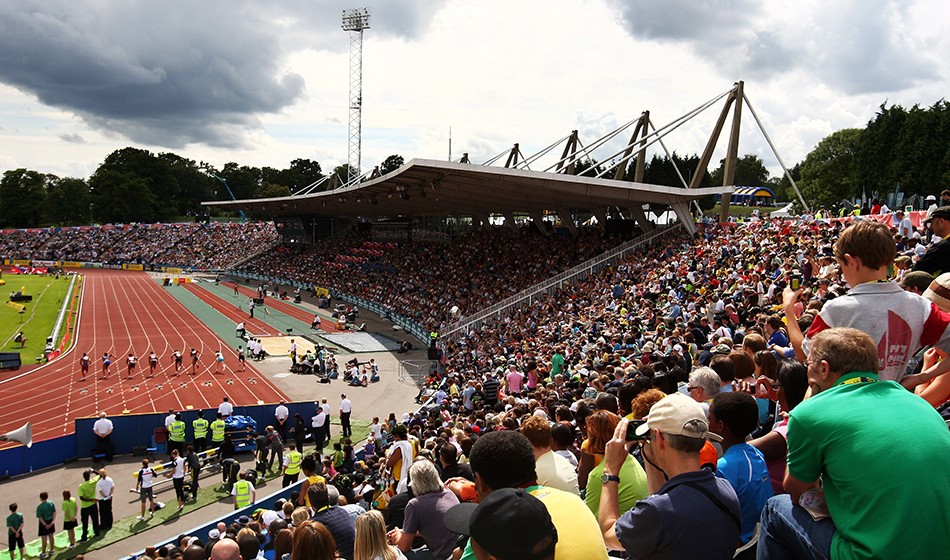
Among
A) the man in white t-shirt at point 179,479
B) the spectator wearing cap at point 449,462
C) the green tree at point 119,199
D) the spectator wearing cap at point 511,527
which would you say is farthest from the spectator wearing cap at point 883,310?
the green tree at point 119,199

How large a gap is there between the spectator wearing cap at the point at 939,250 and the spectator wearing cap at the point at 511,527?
14.9 ft

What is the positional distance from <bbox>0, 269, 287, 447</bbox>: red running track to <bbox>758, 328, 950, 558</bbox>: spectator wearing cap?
Answer: 22.9 meters

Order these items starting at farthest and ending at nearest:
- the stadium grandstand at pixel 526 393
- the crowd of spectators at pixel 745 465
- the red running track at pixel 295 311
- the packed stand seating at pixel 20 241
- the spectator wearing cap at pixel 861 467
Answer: the packed stand seating at pixel 20 241, the red running track at pixel 295 311, the stadium grandstand at pixel 526 393, the crowd of spectators at pixel 745 465, the spectator wearing cap at pixel 861 467

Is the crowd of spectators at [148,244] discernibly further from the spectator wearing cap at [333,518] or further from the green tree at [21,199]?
the spectator wearing cap at [333,518]

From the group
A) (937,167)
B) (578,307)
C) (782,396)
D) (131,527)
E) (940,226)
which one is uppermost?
(937,167)

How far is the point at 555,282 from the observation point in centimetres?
2808

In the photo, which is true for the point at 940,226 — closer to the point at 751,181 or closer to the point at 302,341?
the point at 302,341

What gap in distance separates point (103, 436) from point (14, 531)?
598 cm

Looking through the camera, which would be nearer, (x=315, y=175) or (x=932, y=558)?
(x=932, y=558)

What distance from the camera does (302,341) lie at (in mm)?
34719

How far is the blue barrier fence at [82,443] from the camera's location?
16219mm

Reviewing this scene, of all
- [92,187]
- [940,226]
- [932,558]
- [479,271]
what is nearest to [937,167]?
[479,271]

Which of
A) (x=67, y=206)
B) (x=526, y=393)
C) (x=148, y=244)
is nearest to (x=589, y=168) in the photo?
(x=526, y=393)

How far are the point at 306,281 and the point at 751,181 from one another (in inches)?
3269
